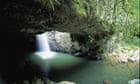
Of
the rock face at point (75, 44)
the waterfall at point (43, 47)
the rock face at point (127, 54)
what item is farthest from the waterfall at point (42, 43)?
the rock face at point (127, 54)

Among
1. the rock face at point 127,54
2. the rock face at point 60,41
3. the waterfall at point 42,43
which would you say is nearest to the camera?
the rock face at point 127,54

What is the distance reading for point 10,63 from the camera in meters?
7.20

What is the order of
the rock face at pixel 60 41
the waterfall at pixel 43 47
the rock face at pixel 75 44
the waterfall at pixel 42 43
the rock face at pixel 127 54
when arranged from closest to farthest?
the rock face at pixel 127 54 → the rock face at pixel 75 44 → the waterfall at pixel 43 47 → the rock face at pixel 60 41 → the waterfall at pixel 42 43

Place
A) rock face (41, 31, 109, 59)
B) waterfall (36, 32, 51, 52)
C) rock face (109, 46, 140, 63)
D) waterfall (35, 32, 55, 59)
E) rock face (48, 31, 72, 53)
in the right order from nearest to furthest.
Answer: rock face (109, 46, 140, 63) → rock face (41, 31, 109, 59) → waterfall (35, 32, 55, 59) → rock face (48, 31, 72, 53) → waterfall (36, 32, 51, 52)

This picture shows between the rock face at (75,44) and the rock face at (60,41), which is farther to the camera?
the rock face at (60,41)

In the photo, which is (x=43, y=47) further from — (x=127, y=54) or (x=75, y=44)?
(x=127, y=54)

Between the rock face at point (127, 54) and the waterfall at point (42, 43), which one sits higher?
the waterfall at point (42, 43)

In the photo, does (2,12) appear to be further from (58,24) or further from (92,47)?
(92,47)

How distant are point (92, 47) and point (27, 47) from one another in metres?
2.11

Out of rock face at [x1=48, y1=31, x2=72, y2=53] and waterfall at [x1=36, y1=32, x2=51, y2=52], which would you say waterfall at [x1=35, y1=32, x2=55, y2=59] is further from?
rock face at [x1=48, y1=31, x2=72, y2=53]

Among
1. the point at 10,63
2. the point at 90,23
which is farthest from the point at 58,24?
the point at 10,63

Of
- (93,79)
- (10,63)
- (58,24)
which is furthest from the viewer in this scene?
(10,63)

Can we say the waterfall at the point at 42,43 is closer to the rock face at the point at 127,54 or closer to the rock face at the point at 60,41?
the rock face at the point at 60,41

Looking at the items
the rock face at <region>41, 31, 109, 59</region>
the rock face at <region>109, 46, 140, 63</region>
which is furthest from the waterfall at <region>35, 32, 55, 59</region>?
the rock face at <region>109, 46, 140, 63</region>
